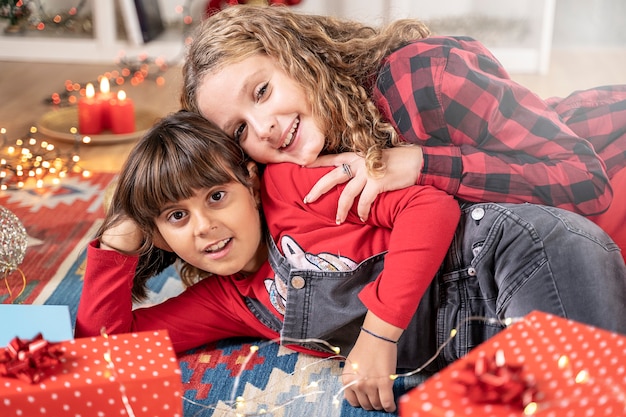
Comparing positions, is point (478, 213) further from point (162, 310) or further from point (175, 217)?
point (162, 310)

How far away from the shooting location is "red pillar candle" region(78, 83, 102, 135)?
2.52m

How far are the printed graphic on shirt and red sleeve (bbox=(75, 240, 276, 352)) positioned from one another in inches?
3.2

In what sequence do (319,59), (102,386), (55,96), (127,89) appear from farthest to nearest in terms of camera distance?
1. (127,89)
2. (55,96)
3. (319,59)
4. (102,386)

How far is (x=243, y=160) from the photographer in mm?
1340

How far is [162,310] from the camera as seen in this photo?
1.43m

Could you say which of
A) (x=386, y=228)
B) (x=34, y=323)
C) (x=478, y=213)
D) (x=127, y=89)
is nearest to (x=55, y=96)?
(x=127, y=89)

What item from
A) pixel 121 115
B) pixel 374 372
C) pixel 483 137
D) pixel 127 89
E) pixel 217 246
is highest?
pixel 483 137

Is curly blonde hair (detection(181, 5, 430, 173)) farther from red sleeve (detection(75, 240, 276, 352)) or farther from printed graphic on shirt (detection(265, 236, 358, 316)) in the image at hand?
red sleeve (detection(75, 240, 276, 352))

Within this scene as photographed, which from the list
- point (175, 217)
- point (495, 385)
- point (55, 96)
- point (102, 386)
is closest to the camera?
point (495, 385)

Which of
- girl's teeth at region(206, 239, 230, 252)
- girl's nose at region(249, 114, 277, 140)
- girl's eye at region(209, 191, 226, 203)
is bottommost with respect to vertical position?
girl's teeth at region(206, 239, 230, 252)

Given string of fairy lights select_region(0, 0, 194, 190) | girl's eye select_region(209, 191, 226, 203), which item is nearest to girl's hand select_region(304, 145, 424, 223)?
girl's eye select_region(209, 191, 226, 203)

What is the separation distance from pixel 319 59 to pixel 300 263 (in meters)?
0.35

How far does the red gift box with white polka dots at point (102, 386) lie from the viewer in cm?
88

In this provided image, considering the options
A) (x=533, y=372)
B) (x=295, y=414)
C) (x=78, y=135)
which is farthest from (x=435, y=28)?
(x=533, y=372)
